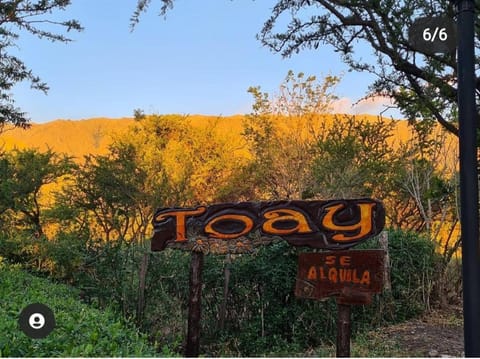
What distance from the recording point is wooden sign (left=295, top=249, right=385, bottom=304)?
11.6 ft

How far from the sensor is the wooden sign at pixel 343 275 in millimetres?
3550

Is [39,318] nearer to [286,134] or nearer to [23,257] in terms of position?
[23,257]

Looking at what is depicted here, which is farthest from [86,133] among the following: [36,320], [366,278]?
[366,278]

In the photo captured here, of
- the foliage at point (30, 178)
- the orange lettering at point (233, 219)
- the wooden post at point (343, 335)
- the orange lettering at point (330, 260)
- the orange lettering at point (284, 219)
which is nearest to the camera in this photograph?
the wooden post at point (343, 335)

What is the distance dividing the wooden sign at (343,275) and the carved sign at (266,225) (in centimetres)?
9

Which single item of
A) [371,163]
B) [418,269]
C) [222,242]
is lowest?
[418,269]

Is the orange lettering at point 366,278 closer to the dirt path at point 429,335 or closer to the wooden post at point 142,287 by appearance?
the dirt path at point 429,335

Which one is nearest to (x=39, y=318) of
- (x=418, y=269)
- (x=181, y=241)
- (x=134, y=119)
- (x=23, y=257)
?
(x=181, y=241)

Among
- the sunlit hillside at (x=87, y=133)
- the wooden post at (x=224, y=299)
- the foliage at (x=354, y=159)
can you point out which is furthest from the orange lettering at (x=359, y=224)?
the sunlit hillside at (x=87, y=133)

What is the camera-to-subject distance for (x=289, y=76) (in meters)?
13.7

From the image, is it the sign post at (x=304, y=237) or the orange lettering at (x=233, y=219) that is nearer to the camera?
the sign post at (x=304, y=237)

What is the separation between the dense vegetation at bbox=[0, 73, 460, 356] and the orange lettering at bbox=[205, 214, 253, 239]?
107 cm

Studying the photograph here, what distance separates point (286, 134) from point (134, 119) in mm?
5698

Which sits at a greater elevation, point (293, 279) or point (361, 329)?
point (293, 279)
